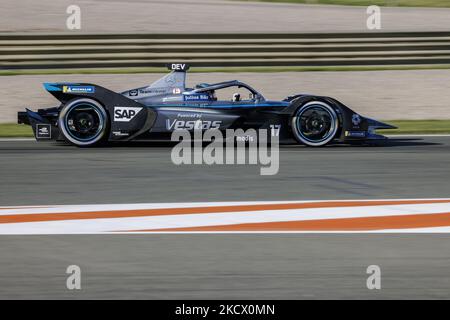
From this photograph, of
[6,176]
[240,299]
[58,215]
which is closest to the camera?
[240,299]

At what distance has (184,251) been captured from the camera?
662 cm

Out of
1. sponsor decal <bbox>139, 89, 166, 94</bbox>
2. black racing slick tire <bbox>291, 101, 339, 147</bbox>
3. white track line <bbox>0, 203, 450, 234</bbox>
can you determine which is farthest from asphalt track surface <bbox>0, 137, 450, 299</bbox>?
sponsor decal <bbox>139, 89, 166, 94</bbox>

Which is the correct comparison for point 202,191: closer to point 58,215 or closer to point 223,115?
point 58,215

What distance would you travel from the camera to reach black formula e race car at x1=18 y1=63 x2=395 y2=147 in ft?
40.0

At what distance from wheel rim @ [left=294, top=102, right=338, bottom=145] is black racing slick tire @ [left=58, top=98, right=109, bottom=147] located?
2.62m

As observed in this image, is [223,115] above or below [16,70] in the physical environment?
below

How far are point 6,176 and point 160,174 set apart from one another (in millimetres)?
1728

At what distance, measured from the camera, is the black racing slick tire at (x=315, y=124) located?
40.7 ft

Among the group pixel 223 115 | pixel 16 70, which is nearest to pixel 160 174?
pixel 223 115

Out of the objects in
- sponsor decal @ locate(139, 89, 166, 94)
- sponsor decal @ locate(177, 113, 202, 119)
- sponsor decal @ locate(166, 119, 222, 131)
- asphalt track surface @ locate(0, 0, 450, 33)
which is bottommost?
sponsor decal @ locate(166, 119, 222, 131)

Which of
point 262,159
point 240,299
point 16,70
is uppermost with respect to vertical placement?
point 16,70

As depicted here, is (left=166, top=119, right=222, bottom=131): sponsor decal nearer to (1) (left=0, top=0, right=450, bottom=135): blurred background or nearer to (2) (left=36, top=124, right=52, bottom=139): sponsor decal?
(2) (left=36, top=124, right=52, bottom=139): sponsor decal

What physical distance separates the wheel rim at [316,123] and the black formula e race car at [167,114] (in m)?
0.01

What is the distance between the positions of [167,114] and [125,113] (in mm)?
564
